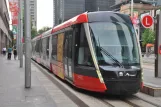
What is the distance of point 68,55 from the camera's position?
12086 mm

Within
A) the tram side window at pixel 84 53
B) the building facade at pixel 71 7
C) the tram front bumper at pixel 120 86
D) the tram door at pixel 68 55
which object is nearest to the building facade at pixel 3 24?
the building facade at pixel 71 7

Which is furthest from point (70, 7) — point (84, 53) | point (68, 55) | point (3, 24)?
point (3, 24)

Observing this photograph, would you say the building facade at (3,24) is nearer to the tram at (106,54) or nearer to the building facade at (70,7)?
the building facade at (70,7)

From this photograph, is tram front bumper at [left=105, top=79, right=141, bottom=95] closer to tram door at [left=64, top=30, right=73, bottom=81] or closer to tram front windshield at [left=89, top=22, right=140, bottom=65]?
tram front windshield at [left=89, top=22, right=140, bottom=65]

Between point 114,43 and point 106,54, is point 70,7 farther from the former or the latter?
point 106,54

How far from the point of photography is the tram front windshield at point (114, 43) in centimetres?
983

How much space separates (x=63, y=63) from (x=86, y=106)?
5.12m

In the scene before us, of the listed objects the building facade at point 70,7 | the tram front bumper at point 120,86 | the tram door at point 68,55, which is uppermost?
the building facade at point 70,7

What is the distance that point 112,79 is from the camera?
942cm

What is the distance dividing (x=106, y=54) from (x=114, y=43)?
50 cm

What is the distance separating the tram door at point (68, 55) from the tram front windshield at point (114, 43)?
185cm

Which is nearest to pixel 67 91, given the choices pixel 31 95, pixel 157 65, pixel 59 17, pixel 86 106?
pixel 31 95

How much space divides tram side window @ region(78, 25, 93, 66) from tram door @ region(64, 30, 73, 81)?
1068mm

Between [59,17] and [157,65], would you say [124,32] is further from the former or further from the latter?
[59,17]
